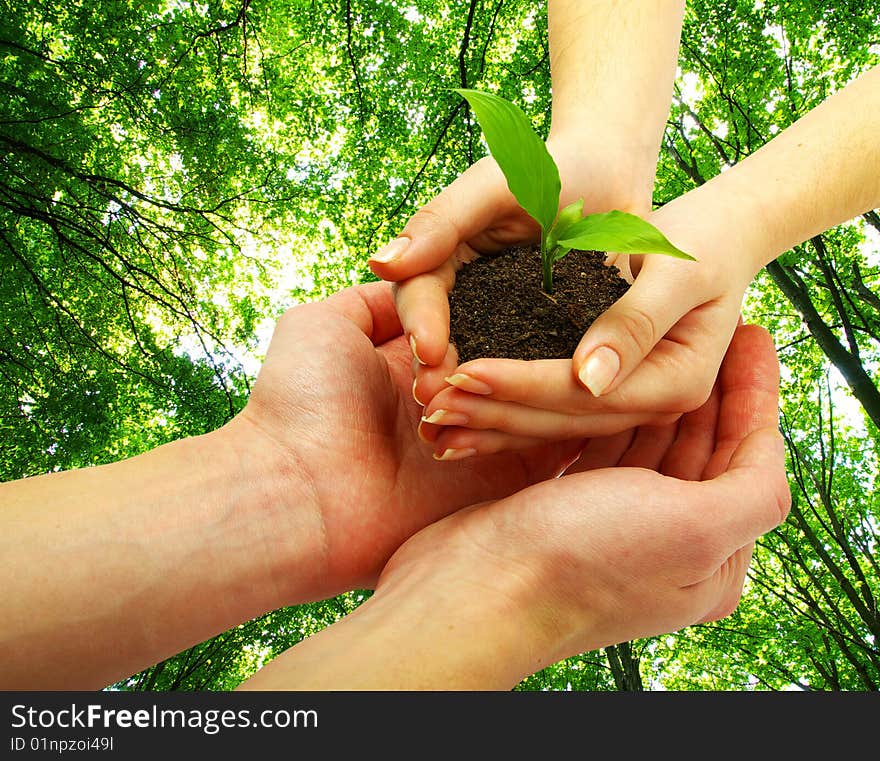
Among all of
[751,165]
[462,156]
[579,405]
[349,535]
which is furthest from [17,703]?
[462,156]

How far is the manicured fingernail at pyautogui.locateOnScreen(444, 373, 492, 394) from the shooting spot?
1061mm

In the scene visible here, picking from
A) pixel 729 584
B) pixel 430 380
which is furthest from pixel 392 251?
pixel 729 584

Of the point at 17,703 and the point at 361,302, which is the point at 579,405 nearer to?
the point at 361,302

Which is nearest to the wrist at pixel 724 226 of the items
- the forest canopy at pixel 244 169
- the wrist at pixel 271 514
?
the wrist at pixel 271 514

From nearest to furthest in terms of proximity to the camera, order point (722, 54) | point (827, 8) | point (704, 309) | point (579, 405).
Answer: point (579, 405), point (704, 309), point (827, 8), point (722, 54)

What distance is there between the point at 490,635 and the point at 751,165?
119cm

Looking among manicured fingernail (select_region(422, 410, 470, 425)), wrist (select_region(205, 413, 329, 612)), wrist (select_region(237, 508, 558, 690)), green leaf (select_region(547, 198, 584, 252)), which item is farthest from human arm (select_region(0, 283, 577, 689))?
green leaf (select_region(547, 198, 584, 252))

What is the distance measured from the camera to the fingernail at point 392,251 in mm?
1220

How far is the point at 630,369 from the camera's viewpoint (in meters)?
1.14

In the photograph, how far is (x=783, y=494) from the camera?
1184 mm

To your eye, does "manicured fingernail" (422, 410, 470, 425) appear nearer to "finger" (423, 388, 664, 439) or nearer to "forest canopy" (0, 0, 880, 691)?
"finger" (423, 388, 664, 439)

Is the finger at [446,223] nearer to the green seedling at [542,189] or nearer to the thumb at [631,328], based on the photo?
the green seedling at [542,189]

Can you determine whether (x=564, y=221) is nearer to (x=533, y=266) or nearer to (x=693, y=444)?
(x=533, y=266)

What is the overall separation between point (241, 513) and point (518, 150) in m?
0.87
